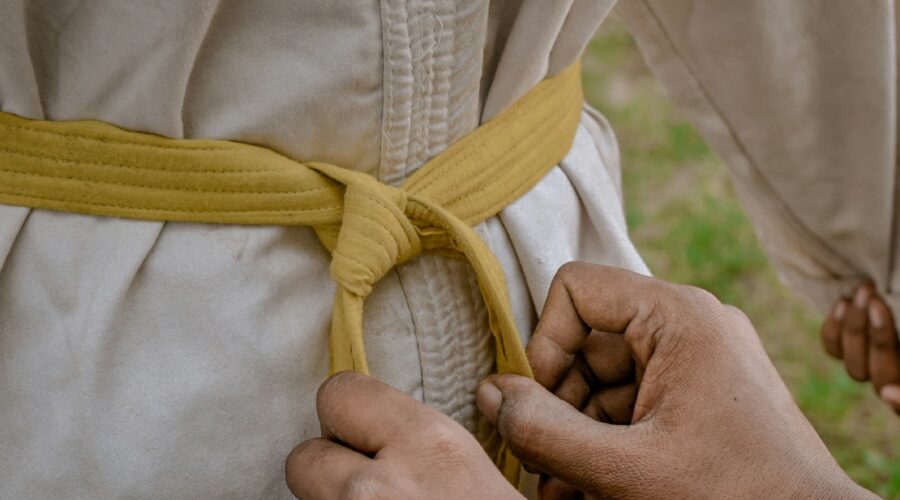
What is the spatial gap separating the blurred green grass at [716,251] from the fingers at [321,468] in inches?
65.5

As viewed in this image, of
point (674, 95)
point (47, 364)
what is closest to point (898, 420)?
point (674, 95)

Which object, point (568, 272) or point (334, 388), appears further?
point (568, 272)

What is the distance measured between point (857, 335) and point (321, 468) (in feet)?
2.72

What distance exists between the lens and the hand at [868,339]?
1184 millimetres

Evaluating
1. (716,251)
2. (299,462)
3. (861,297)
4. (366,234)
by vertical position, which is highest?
(366,234)

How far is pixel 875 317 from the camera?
46.4 inches

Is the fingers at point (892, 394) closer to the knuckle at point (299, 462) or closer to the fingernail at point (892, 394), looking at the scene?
the fingernail at point (892, 394)

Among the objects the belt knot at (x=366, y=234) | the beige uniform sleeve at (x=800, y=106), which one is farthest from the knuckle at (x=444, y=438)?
the beige uniform sleeve at (x=800, y=106)

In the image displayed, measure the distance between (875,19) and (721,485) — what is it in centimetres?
57

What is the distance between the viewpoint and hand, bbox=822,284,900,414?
1184 mm

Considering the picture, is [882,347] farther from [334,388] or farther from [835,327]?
[334,388]

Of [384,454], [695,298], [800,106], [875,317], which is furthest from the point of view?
[875,317]

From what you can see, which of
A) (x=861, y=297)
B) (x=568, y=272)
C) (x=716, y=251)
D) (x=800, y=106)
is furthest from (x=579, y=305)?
(x=716, y=251)

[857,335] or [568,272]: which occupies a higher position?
[568,272]
